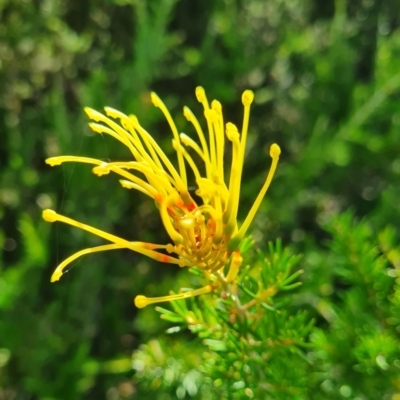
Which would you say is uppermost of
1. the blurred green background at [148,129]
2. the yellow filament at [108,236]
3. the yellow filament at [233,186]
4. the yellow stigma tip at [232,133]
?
the yellow stigma tip at [232,133]

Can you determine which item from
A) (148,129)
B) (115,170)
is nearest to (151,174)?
(115,170)

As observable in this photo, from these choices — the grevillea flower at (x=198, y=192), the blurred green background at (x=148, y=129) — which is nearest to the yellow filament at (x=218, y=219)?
the grevillea flower at (x=198, y=192)


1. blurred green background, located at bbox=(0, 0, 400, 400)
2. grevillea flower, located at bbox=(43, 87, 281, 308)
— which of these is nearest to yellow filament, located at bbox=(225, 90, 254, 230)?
grevillea flower, located at bbox=(43, 87, 281, 308)

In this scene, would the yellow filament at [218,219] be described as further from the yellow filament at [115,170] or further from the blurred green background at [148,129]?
the blurred green background at [148,129]

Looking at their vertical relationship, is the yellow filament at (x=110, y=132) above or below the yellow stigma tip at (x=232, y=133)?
below

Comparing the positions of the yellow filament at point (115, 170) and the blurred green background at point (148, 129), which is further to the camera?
the blurred green background at point (148, 129)

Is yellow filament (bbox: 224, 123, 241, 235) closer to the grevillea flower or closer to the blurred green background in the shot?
the grevillea flower

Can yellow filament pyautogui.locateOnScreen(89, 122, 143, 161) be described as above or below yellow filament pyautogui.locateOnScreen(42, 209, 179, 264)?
above

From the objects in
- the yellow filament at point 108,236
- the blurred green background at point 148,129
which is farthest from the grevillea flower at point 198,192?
the blurred green background at point 148,129

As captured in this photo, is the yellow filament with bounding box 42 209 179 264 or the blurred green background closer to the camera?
the yellow filament with bounding box 42 209 179 264

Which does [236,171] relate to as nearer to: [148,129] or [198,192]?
[198,192]
